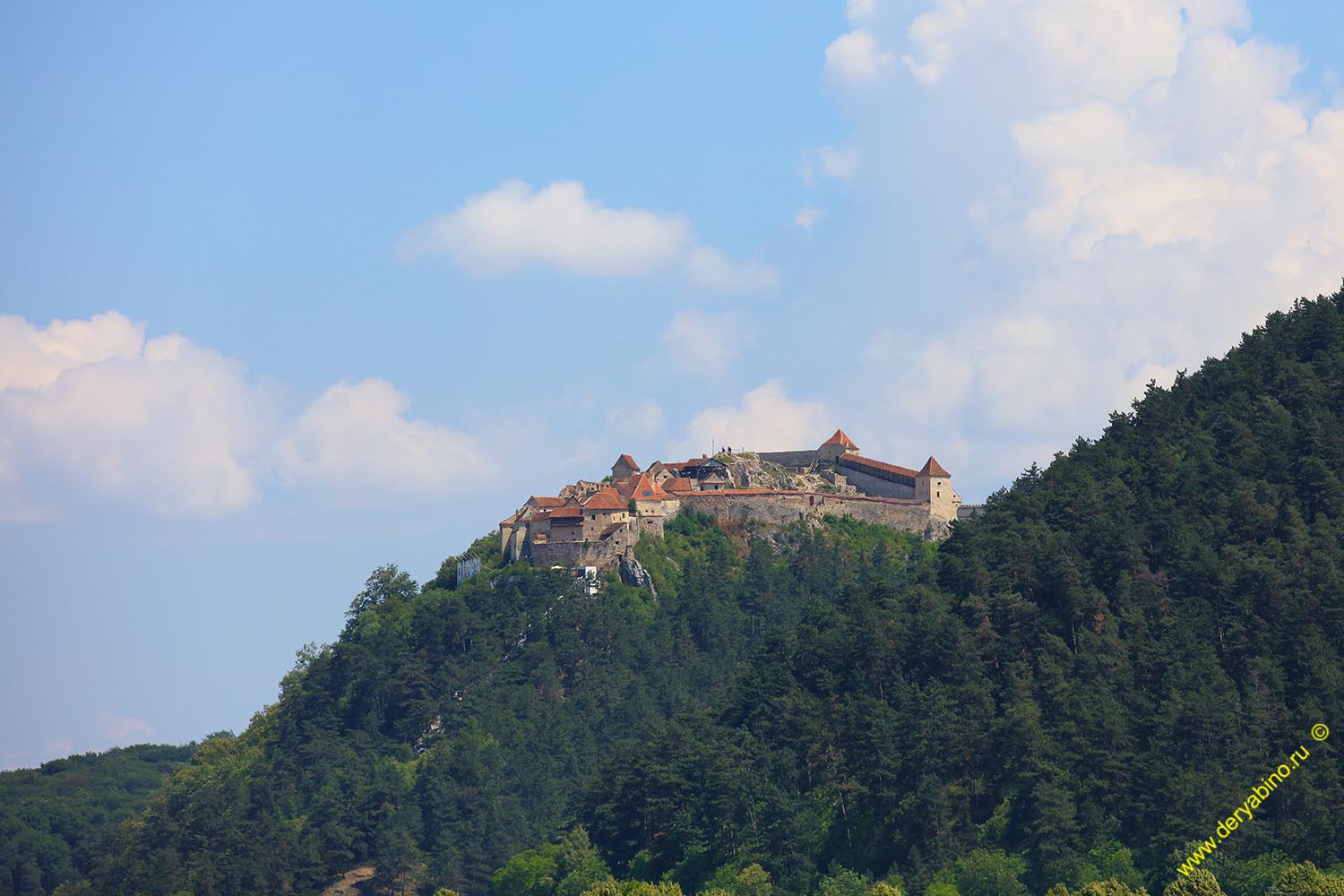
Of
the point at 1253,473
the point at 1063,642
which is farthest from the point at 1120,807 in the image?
the point at 1253,473

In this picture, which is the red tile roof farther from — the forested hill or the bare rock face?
the forested hill

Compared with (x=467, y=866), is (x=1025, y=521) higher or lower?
higher

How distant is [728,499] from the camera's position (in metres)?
153

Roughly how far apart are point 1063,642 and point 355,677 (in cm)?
6656

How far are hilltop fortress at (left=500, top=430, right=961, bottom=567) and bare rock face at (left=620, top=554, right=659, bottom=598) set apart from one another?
680 millimetres

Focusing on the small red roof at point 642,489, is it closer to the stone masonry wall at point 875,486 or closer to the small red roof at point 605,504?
the small red roof at point 605,504

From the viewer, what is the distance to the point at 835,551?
152 metres

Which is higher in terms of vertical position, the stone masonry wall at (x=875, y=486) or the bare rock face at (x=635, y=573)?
the stone masonry wall at (x=875, y=486)

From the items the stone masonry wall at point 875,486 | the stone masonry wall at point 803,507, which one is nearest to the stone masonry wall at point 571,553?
the stone masonry wall at point 803,507

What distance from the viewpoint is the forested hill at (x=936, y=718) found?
85250 mm

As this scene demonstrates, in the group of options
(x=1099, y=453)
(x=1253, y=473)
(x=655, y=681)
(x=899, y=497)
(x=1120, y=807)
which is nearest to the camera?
(x=1120, y=807)

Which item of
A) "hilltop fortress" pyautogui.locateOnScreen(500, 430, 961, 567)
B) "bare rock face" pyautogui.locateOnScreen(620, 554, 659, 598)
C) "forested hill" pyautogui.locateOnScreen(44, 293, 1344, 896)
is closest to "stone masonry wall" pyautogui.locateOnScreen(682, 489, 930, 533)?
"hilltop fortress" pyautogui.locateOnScreen(500, 430, 961, 567)

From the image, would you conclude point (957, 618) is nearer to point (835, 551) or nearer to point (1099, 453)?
point (1099, 453)

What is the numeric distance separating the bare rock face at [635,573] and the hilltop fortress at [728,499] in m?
0.68
